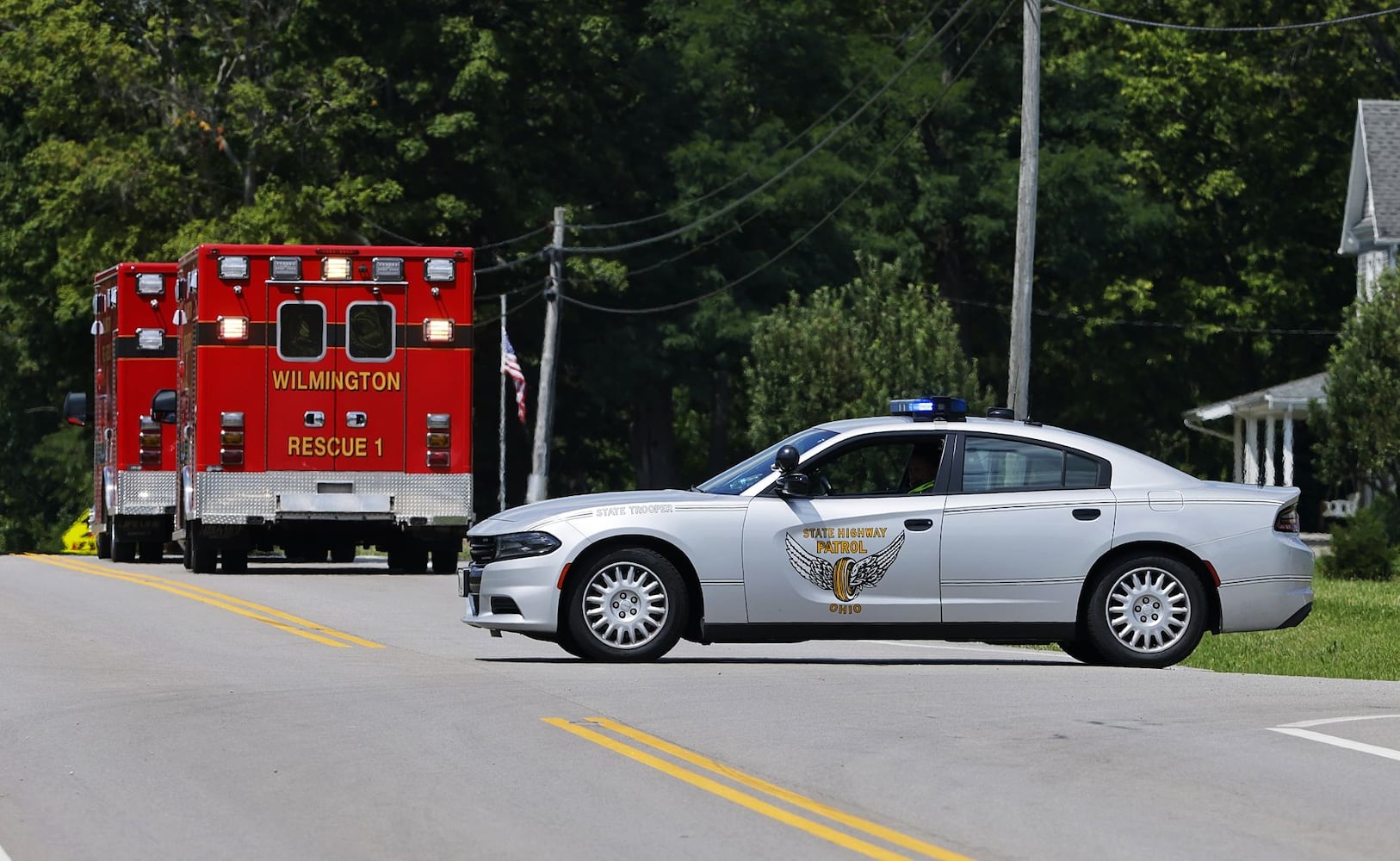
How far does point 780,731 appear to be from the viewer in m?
11.8

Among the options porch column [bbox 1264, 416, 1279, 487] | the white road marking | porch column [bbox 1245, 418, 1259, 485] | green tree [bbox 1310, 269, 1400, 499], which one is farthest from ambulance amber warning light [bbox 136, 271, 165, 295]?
porch column [bbox 1245, 418, 1259, 485]

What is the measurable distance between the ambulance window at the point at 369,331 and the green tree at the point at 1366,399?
17012 mm

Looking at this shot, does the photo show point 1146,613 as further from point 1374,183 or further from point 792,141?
point 792,141

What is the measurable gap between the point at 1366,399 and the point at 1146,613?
2259cm

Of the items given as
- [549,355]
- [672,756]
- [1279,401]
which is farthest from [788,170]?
[672,756]

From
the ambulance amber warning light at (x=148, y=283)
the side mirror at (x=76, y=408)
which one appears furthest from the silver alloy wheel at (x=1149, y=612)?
the side mirror at (x=76, y=408)

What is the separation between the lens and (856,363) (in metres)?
38.0

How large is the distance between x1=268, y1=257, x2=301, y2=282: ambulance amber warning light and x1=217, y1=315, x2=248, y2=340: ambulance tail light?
58 cm

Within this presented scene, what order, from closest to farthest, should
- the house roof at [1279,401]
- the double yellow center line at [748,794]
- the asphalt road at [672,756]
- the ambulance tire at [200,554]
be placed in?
the double yellow center line at [748,794], the asphalt road at [672,756], the ambulance tire at [200,554], the house roof at [1279,401]

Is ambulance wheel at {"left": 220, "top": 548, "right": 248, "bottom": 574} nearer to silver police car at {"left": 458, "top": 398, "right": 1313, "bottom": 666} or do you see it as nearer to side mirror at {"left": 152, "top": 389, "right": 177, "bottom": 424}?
side mirror at {"left": 152, "top": 389, "right": 177, "bottom": 424}

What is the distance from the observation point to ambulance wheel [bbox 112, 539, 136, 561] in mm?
30922

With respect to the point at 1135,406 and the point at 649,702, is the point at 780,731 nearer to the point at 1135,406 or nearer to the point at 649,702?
the point at 649,702

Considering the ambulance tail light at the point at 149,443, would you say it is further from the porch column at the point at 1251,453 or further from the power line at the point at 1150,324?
the power line at the point at 1150,324

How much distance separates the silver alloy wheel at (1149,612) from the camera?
50.6 ft
